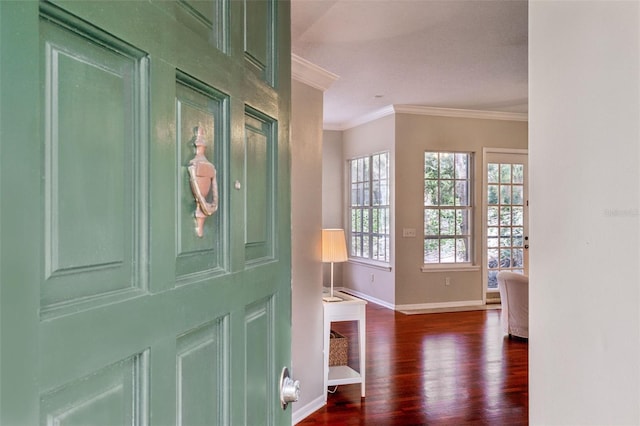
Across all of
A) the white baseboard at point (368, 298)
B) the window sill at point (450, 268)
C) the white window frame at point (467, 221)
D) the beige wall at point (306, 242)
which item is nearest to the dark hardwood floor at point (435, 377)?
the beige wall at point (306, 242)

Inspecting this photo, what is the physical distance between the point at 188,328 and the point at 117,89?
344 millimetres

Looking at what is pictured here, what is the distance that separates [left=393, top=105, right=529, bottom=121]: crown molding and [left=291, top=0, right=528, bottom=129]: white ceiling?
0.27 m

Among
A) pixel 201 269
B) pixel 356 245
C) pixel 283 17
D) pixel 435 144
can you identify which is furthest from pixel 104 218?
pixel 356 245

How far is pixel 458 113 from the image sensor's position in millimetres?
6719

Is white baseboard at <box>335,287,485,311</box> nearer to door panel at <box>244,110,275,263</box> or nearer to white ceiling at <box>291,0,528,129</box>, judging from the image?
white ceiling at <box>291,0,528,129</box>

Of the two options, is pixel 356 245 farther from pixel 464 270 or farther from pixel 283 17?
pixel 283 17

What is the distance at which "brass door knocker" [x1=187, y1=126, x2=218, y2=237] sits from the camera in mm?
681

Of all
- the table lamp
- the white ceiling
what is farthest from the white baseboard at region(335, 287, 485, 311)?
the table lamp

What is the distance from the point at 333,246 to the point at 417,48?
75.0 inches

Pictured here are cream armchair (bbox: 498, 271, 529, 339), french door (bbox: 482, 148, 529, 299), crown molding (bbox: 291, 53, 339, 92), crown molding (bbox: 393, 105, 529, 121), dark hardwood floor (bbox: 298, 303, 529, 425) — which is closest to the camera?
crown molding (bbox: 291, 53, 339, 92)

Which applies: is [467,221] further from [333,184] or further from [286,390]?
[286,390]

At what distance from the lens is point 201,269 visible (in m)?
0.72

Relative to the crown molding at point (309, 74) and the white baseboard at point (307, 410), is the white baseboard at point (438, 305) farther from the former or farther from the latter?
the crown molding at point (309, 74)
